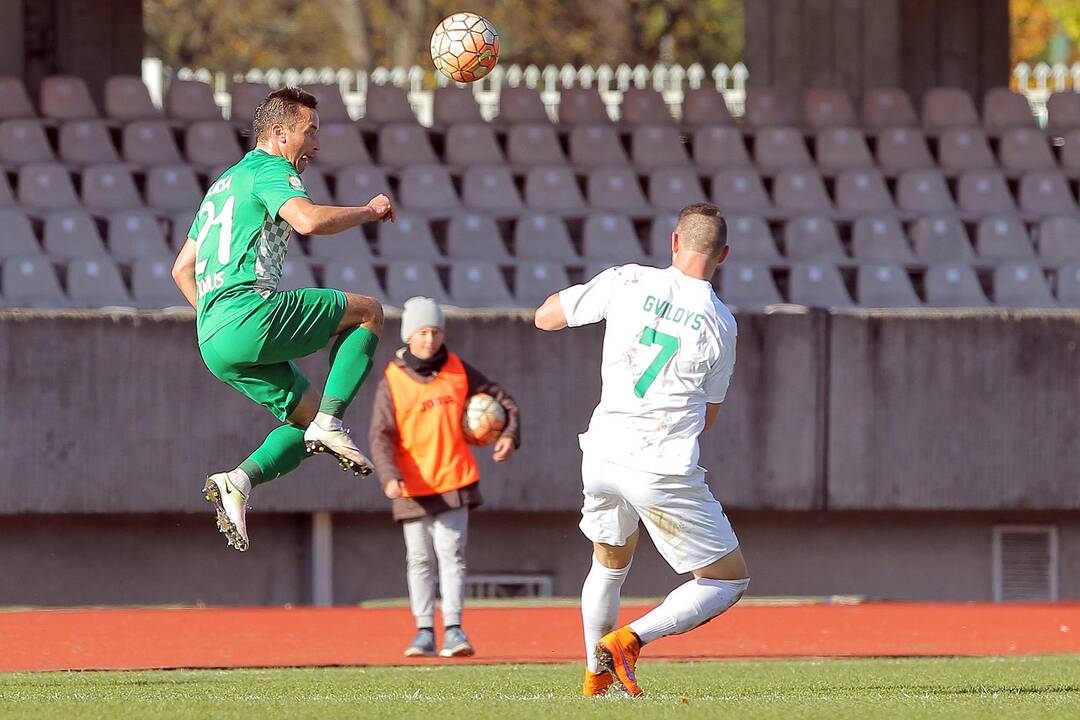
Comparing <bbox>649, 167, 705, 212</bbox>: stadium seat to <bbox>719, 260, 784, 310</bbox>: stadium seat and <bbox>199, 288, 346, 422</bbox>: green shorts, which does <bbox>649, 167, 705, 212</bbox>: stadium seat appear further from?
<bbox>199, 288, 346, 422</bbox>: green shorts

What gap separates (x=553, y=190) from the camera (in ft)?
49.1

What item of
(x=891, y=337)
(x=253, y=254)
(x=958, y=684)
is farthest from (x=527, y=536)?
(x=253, y=254)

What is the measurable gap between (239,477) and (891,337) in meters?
7.12

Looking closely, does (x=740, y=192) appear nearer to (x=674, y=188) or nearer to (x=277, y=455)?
(x=674, y=188)

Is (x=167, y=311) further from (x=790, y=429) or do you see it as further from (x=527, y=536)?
(x=790, y=429)

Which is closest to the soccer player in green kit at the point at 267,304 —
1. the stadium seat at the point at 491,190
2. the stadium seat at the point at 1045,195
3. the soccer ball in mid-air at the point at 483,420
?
the soccer ball in mid-air at the point at 483,420

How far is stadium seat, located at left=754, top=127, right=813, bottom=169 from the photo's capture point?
15.8 m

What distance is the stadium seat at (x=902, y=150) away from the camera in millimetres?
16016

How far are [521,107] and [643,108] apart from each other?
1.17m

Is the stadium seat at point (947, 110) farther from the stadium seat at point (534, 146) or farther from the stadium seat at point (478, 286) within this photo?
the stadium seat at point (478, 286)

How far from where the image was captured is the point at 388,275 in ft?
44.9

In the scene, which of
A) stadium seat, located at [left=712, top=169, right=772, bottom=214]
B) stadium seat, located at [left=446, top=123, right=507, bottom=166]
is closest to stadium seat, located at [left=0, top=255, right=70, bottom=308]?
stadium seat, located at [left=446, top=123, right=507, bottom=166]

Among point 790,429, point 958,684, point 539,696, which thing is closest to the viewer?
point 539,696

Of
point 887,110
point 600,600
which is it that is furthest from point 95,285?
point 887,110
